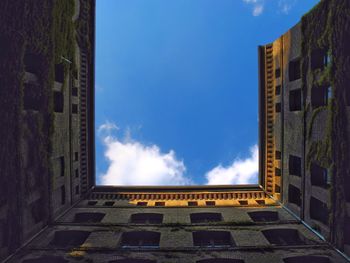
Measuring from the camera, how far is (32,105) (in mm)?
21953

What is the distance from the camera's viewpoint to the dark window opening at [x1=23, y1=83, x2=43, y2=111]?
21281 millimetres

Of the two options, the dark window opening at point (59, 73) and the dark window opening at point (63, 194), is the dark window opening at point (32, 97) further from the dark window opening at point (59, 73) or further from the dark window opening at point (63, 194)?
the dark window opening at point (63, 194)

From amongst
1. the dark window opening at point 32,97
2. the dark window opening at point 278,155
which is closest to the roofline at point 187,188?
the dark window opening at point 278,155

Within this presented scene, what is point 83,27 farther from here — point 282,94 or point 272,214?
point 272,214

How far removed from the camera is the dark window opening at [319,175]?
21.3 m

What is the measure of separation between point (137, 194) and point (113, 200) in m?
2.20

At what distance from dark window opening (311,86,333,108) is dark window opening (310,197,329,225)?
650cm

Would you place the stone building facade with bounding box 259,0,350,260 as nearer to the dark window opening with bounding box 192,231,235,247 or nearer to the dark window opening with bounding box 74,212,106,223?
the dark window opening with bounding box 192,231,235,247

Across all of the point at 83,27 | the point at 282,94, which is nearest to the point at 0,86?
the point at 83,27

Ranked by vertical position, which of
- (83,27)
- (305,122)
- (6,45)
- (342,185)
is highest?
(83,27)

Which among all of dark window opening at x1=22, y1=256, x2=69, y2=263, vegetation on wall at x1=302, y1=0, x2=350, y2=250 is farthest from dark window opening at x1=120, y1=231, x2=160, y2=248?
vegetation on wall at x1=302, y1=0, x2=350, y2=250

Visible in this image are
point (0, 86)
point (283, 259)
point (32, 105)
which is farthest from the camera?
point (32, 105)

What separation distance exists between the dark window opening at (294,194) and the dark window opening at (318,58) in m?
9.72

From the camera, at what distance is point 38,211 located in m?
22.4
